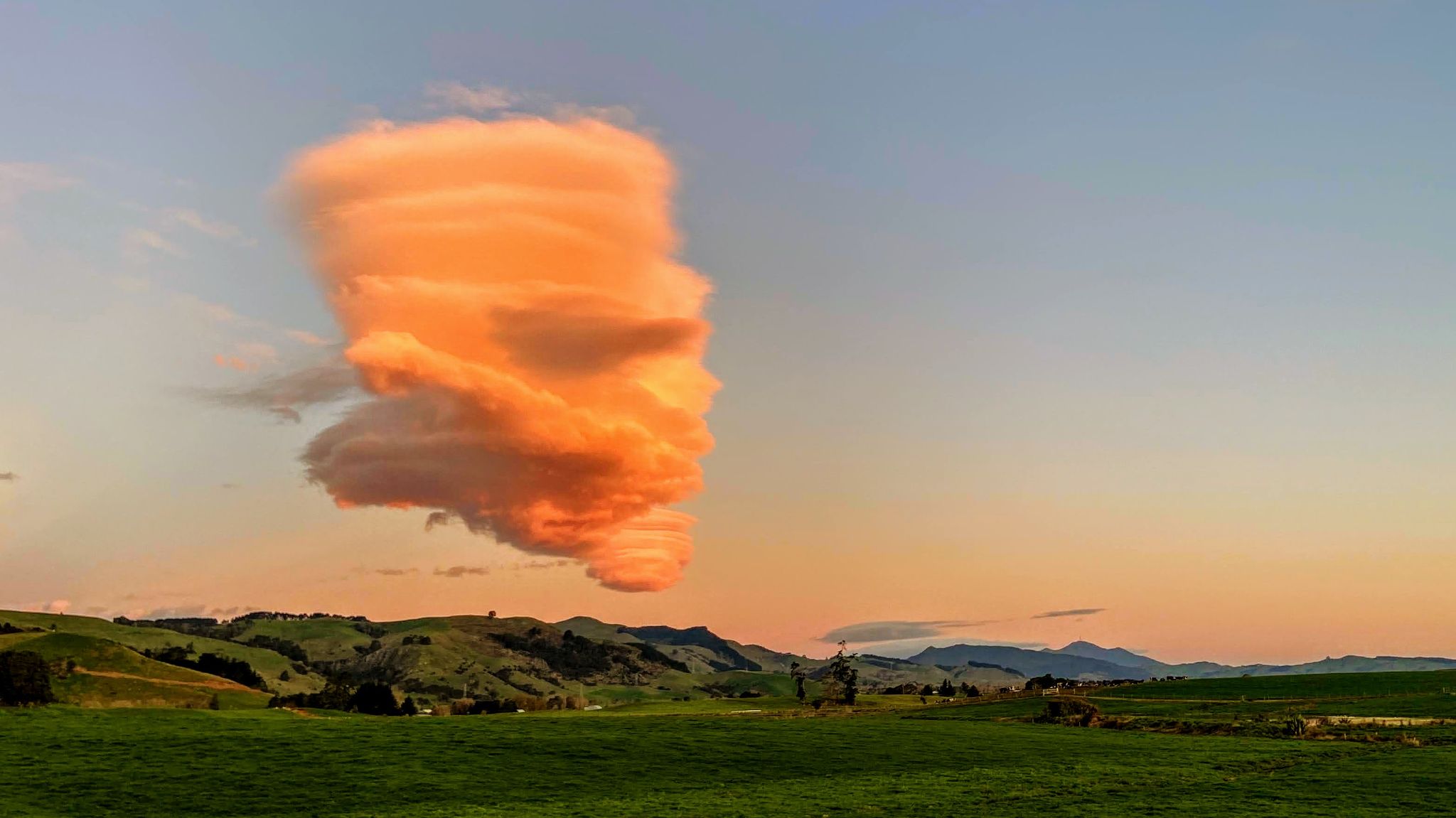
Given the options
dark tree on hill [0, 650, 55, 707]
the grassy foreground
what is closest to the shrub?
the grassy foreground

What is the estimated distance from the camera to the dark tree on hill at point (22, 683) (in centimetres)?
14138

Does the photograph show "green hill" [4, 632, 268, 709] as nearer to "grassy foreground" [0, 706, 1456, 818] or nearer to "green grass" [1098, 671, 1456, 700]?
"grassy foreground" [0, 706, 1456, 818]

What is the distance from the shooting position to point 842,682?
650 ft

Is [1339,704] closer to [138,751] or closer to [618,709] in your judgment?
[618,709]

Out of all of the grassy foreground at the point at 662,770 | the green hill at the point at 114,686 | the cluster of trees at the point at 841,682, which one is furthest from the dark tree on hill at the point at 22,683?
the cluster of trees at the point at 841,682

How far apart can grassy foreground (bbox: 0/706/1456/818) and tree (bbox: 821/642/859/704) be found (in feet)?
239

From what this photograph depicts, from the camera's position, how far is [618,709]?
178750 millimetres

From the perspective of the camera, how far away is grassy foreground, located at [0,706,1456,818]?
6191cm

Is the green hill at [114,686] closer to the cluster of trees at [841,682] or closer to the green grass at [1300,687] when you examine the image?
the cluster of trees at [841,682]

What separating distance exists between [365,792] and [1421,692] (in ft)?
432

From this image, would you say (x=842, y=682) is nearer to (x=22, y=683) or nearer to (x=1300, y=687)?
(x=1300, y=687)

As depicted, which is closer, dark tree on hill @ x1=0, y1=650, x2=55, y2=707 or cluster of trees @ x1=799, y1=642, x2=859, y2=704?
dark tree on hill @ x1=0, y1=650, x2=55, y2=707

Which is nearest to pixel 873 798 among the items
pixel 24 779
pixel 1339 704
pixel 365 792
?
pixel 365 792

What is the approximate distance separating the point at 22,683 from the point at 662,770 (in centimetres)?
11376
